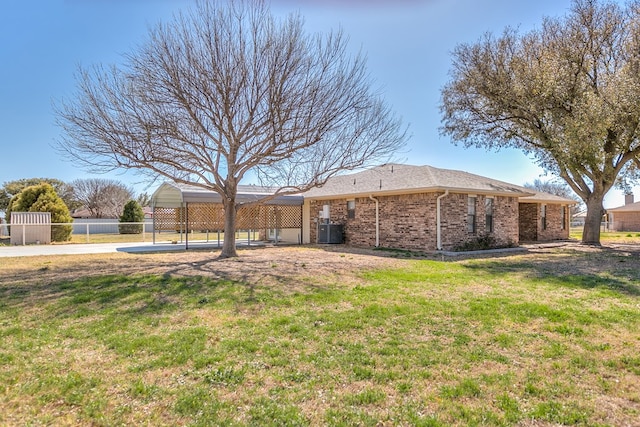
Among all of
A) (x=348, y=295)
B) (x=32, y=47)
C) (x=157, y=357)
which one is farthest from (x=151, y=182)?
(x=157, y=357)

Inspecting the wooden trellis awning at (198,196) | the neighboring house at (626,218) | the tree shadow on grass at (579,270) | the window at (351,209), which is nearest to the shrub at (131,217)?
the wooden trellis awning at (198,196)

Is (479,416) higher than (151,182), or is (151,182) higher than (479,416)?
(151,182)

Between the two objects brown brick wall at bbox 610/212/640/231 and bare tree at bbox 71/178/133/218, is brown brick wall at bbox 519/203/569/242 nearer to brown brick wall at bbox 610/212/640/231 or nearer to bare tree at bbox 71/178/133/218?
brown brick wall at bbox 610/212/640/231

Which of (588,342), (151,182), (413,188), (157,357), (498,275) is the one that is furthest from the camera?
(413,188)

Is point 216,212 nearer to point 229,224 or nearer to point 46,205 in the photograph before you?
point 229,224

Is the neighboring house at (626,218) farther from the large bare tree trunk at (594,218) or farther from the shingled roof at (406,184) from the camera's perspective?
the shingled roof at (406,184)

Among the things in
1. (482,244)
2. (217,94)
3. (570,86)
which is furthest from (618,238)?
(217,94)

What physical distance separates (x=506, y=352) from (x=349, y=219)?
42.0 ft

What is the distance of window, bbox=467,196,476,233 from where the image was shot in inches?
554

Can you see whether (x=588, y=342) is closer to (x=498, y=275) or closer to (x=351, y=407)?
(x=351, y=407)

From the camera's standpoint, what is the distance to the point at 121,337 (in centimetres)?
426

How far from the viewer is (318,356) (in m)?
3.72

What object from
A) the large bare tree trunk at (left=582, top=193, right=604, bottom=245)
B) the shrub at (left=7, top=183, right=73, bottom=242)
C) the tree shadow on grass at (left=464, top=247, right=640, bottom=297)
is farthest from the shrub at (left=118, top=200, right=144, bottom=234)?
the large bare tree trunk at (left=582, top=193, right=604, bottom=245)

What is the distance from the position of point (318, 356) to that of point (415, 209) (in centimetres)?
1068
